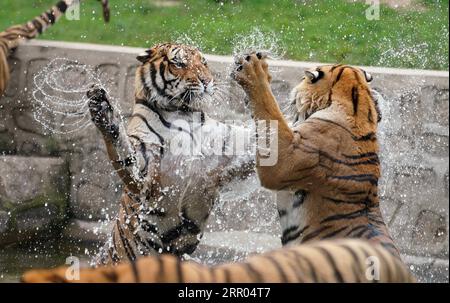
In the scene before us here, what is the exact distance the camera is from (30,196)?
4.57 meters

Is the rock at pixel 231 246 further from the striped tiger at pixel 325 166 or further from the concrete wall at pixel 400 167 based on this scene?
the striped tiger at pixel 325 166

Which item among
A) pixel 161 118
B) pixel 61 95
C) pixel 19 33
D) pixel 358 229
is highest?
pixel 19 33

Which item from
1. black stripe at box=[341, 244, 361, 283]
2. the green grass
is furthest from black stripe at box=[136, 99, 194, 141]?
the green grass

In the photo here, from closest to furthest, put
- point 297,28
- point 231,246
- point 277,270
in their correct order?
point 277,270, point 231,246, point 297,28

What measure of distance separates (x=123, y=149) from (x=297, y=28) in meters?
3.35

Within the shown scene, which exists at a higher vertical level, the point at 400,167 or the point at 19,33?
the point at 19,33

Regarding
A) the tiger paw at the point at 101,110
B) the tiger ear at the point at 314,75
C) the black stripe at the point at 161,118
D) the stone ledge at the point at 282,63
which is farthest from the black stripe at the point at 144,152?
the stone ledge at the point at 282,63

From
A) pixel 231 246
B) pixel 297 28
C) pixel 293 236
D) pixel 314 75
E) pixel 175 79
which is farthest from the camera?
pixel 297 28

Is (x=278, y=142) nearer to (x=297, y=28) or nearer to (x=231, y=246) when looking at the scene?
(x=231, y=246)

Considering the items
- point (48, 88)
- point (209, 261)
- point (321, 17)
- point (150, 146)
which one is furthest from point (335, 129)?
point (321, 17)

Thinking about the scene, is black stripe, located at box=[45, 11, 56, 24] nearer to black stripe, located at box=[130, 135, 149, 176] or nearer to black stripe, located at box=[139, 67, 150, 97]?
black stripe, located at box=[139, 67, 150, 97]

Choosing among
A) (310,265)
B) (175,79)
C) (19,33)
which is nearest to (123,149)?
(175,79)

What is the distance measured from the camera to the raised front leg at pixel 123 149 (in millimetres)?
2598

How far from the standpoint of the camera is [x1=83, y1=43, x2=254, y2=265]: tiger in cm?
289
